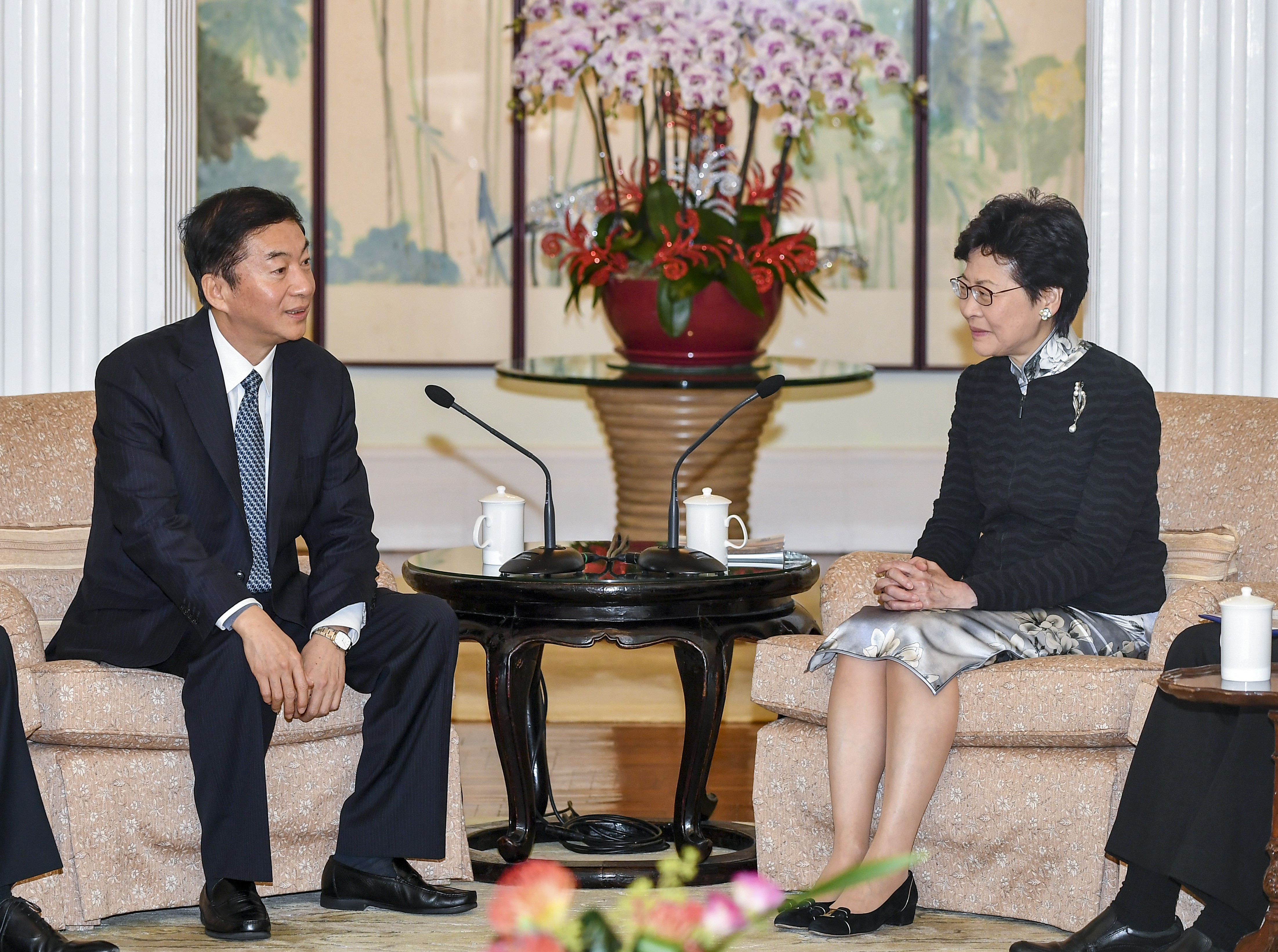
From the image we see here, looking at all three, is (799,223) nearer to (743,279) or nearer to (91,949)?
(743,279)

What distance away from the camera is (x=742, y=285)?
4.18m

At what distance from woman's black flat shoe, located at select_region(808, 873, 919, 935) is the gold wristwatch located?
2.82 ft

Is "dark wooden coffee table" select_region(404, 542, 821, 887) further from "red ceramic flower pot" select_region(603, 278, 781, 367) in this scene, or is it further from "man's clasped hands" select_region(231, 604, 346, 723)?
"red ceramic flower pot" select_region(603, 278, 781, 367)

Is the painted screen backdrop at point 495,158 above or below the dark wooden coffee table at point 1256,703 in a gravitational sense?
above

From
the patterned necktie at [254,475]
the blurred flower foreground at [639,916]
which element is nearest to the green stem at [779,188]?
the patterned necktie at [254,475]

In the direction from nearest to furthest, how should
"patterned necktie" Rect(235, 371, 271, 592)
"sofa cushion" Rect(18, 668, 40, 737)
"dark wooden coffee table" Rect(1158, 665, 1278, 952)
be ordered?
1. "dark wooden coffee table" Rect(1158, 665, 1278, 952)
2. "sofa cushion" Rect(18, 668, 40, 737)
3. "patterned necktie" Rect(235, 371, 271, 592)

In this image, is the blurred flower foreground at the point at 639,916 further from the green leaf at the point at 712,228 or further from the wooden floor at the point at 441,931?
the green leaf at the point at 712,228

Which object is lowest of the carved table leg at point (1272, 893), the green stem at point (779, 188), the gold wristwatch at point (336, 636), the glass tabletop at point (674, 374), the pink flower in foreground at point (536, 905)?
the carved table leg at point (1272, 893)

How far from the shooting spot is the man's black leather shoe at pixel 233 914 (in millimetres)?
2498

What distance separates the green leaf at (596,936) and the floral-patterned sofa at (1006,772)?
1666 mm

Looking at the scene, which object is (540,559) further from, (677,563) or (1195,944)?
(1195,944)

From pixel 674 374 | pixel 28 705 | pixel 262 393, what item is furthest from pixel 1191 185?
pixel 28 705

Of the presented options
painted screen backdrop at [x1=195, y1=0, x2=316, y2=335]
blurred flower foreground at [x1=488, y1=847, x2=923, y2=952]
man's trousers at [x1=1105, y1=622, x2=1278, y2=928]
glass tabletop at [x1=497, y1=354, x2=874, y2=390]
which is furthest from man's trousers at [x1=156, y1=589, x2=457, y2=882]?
painted screen backdrop at [x1=195, y1=0, x2=316, y2=335]

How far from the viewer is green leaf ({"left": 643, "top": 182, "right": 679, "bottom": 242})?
422cm
